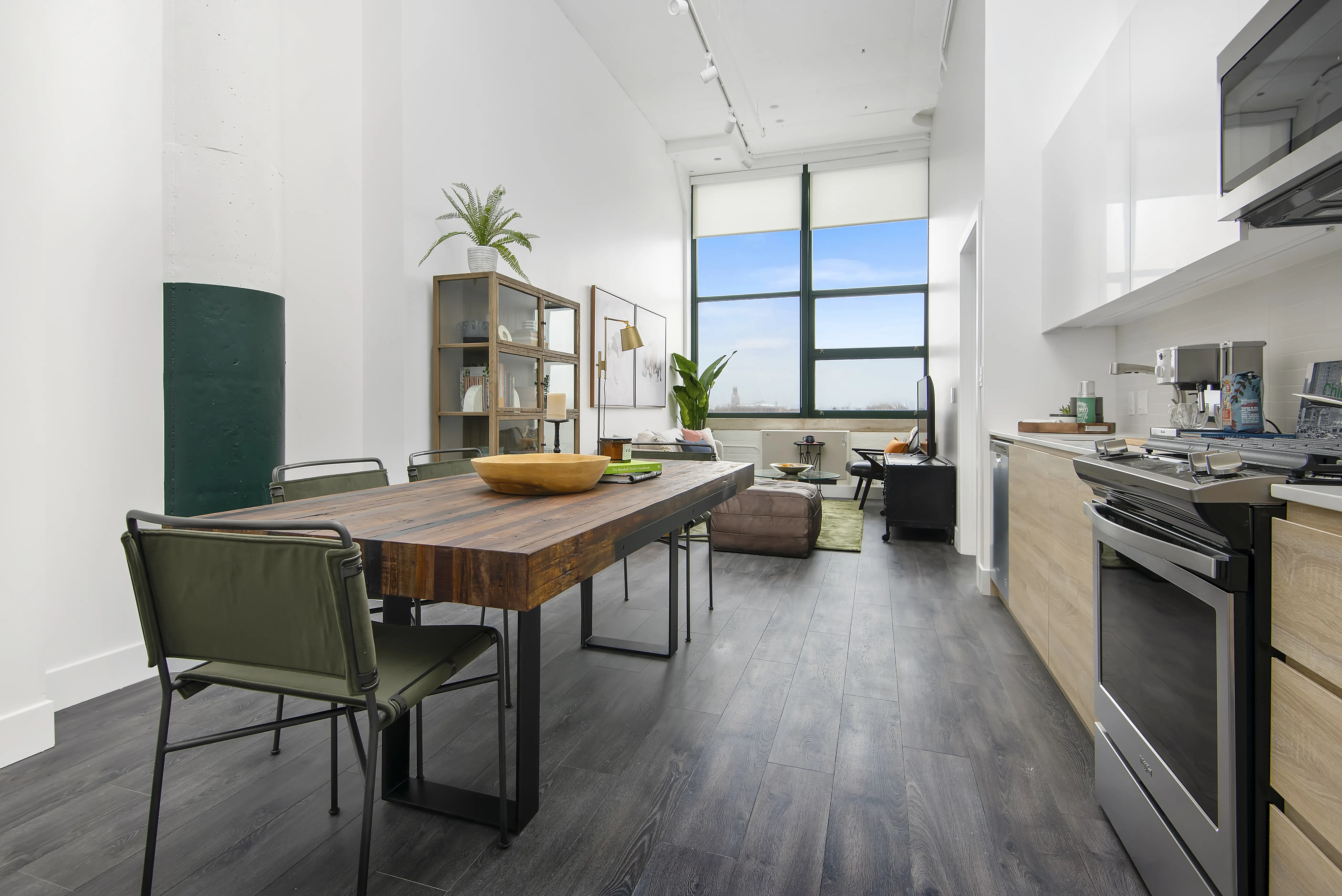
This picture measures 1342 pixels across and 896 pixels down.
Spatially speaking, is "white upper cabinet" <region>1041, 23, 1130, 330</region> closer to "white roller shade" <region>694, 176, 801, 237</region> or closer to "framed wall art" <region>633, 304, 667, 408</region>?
"framed wall art" <region>633, 304, 667, 408</region>

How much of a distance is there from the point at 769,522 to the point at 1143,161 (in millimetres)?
2781

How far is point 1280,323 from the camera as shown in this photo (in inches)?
77.9

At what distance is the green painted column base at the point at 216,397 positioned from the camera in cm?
231

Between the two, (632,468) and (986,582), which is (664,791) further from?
(986,582)

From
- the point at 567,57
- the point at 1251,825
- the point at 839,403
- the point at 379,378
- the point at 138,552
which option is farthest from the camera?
the point at 839,403

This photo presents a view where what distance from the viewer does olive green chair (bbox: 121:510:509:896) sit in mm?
1045

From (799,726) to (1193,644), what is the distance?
1.13 m

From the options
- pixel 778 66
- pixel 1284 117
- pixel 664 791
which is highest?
pixel 778 66

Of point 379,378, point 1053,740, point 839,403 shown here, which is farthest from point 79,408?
point 839,403

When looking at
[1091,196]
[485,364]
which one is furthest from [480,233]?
[1091,196]

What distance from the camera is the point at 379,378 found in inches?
130

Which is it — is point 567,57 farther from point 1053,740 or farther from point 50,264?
point 1053,740

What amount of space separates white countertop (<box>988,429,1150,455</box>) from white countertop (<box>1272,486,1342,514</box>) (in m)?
0.88

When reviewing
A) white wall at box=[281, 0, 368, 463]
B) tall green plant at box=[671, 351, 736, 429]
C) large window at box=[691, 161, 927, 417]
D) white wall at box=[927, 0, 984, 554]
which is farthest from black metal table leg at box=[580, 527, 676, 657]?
large window at box=[691, 161, 927, 417]
